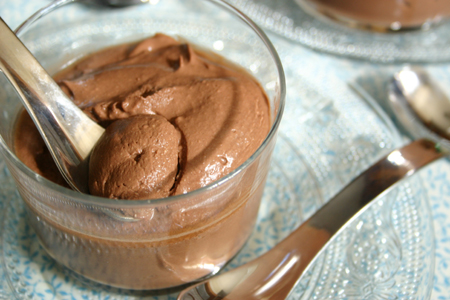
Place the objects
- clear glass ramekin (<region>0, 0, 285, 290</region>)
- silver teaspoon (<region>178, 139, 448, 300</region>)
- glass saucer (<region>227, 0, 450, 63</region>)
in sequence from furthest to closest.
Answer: glass saucer (<region>227, 0, 450, 63</region>) < silver teaspoon (<region>178, 139, 448, 300</region>) < clear glass ramekin (<region>0, 0, 285, 290</region>)

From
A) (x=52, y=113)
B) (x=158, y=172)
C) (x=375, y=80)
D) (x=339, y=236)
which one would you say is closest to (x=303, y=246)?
(x=339, y=236)

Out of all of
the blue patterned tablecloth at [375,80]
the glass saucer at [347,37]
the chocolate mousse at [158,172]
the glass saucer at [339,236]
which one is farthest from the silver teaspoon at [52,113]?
the glass saucer at [347,37]

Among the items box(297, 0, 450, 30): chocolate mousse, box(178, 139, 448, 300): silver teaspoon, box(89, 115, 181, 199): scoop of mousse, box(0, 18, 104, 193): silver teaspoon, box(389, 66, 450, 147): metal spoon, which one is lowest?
box(389, 66, 450, 147): metal spoon

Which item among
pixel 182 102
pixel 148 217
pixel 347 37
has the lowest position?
pixel 347 37

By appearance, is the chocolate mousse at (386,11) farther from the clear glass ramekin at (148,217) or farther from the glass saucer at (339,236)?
the clear glass ramekin at (148,217)

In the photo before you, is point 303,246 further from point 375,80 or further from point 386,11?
point 386,11

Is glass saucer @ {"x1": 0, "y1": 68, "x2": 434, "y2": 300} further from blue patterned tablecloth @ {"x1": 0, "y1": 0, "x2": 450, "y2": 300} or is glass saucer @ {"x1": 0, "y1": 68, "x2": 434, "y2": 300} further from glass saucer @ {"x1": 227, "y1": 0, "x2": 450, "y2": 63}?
glass saucer @ {"x1": 227, "y1": 0, "x2": 450, "y2": 63}

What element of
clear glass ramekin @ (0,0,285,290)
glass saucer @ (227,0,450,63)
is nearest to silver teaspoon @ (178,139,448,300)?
clear glass ramekin @ (0,0,285,290)

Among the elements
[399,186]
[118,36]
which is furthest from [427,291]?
[118,36]
